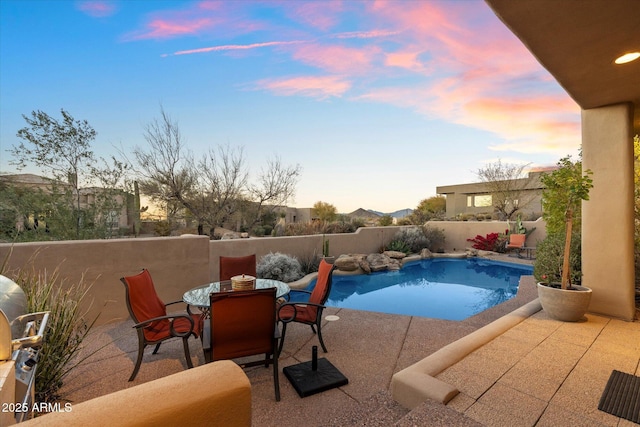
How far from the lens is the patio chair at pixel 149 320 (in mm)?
2703

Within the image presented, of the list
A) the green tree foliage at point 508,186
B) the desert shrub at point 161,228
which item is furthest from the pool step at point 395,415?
the green tree foliage at point 508,186

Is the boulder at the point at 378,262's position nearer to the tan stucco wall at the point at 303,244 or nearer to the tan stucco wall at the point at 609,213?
the tan stucco wall at the point at 303,244

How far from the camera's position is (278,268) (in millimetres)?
7324

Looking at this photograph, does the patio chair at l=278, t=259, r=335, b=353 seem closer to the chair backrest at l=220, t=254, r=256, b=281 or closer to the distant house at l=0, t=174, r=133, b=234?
the chair backrest at l=220, t=254, r=256, b=281

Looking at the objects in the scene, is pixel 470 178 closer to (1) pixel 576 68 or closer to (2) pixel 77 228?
(1) pixel 576 68

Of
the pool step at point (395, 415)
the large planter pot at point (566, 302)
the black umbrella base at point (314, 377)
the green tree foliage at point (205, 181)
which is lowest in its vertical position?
the black umbrella base at point (314, 377)

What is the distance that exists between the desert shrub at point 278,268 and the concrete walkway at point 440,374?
3180mm

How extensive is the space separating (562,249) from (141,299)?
5.77m

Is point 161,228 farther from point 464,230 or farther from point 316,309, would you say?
point 464,230

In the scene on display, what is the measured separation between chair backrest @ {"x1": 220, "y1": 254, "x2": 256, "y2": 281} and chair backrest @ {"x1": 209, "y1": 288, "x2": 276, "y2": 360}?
6.47 ft

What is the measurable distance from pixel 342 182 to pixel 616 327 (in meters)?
14.8

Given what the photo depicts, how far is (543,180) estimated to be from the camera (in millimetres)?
4070

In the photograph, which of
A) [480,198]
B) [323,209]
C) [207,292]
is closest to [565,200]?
[207,292]

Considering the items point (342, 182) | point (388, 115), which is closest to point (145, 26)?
point (388, 115)
